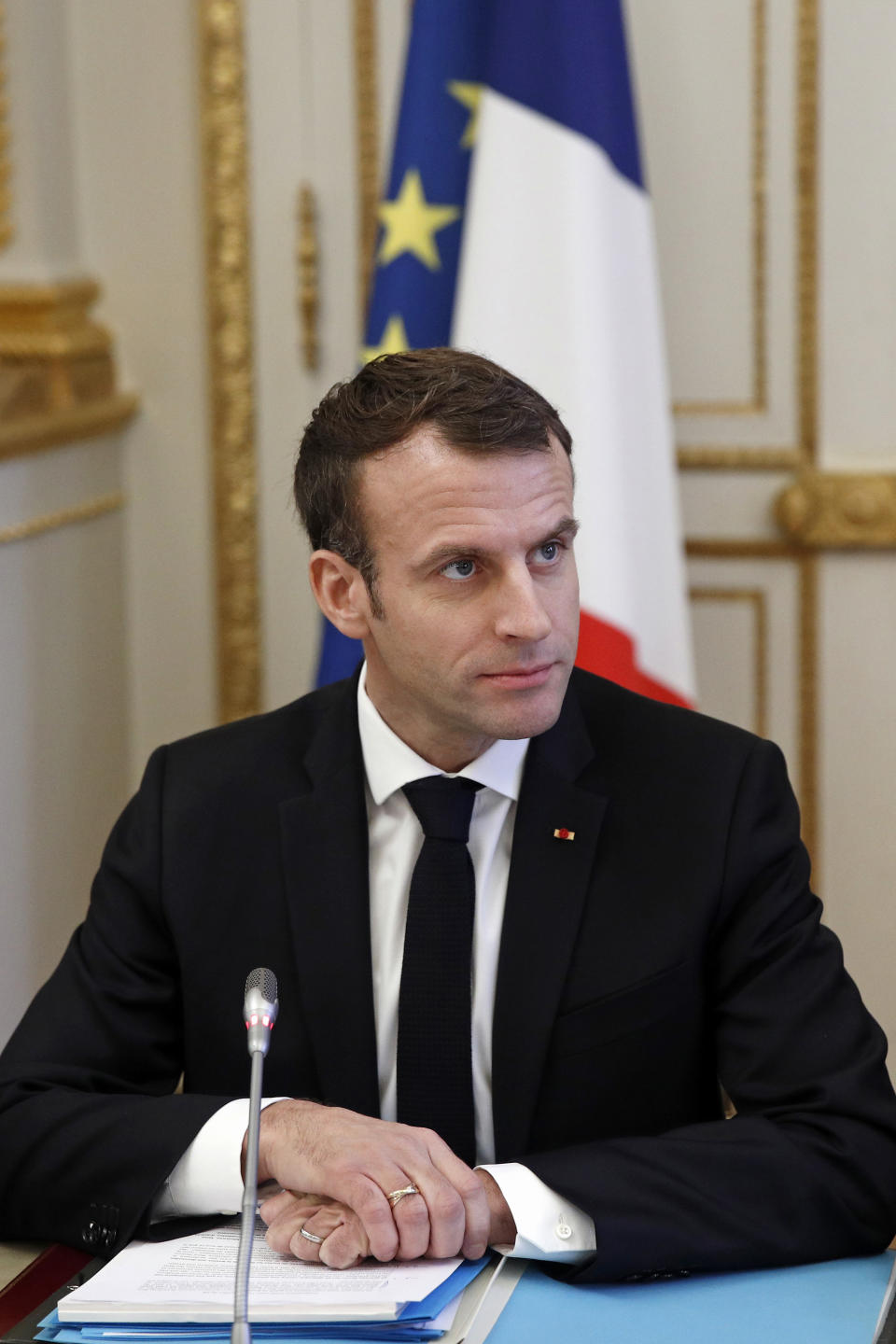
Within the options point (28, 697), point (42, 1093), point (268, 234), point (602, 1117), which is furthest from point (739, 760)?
→ point (268, 234)

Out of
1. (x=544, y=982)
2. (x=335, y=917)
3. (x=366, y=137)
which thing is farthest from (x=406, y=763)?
(x=366, y=137)

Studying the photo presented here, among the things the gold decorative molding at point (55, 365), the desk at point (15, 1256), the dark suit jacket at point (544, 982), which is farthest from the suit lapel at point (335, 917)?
the gold decorative molding at point (55, 365)

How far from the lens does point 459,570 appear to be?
1.80m

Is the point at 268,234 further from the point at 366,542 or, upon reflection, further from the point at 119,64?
the point at 366,542

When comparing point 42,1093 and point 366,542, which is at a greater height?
point 366,542

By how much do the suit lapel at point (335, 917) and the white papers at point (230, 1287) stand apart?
307 millimetres

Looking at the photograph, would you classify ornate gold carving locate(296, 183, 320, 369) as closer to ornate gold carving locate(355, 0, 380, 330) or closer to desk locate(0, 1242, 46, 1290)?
ornate gold carving locate(355, 0, 380, 330)

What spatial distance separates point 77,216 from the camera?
374 centimetres

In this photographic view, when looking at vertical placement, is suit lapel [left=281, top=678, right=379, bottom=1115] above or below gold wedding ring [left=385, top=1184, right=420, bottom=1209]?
above

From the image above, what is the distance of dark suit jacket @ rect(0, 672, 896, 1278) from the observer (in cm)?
165

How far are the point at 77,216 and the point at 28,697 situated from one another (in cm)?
113

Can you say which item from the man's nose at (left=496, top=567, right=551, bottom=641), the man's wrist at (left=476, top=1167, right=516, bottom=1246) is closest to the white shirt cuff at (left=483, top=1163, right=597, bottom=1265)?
the man's wrist at (left=476, top=1167, right=516, bottom=1246)

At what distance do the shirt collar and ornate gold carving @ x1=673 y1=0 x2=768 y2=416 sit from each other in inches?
72.1

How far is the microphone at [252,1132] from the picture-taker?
1255 mm
